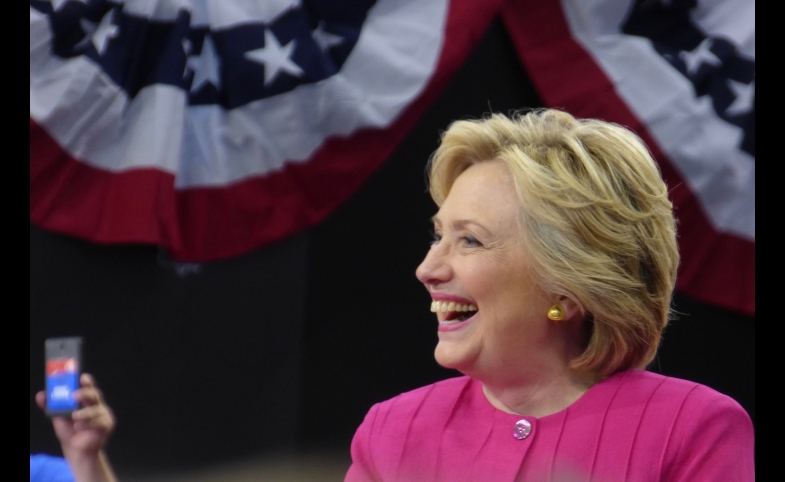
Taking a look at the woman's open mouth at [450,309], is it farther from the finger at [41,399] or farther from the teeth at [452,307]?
the finger at [41,399]

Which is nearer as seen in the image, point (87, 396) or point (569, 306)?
point (87, 396)

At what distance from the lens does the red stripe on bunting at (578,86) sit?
89.6 inches

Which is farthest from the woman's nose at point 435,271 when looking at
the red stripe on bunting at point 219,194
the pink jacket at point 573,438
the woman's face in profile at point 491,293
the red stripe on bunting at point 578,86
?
the red stripe on bunting at point 578,86

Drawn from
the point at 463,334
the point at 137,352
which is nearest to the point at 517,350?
the point at 463,334

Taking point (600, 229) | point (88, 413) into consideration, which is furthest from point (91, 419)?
point (600, 229)

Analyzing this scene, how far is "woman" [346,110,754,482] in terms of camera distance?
4.59ft

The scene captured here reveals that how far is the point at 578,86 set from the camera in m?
2.29

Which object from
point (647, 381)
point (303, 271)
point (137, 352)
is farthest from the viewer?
point (303, 271)

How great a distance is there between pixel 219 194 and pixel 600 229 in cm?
102

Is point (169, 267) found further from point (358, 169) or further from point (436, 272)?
point (436, 272)

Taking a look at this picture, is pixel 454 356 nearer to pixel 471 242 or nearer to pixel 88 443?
pixel 471 242

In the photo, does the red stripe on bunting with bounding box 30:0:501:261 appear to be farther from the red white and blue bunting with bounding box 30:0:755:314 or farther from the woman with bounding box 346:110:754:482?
the woman with bounding box 346:110:754:482

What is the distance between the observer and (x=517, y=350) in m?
1.44

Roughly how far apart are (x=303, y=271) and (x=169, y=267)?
33 cm
